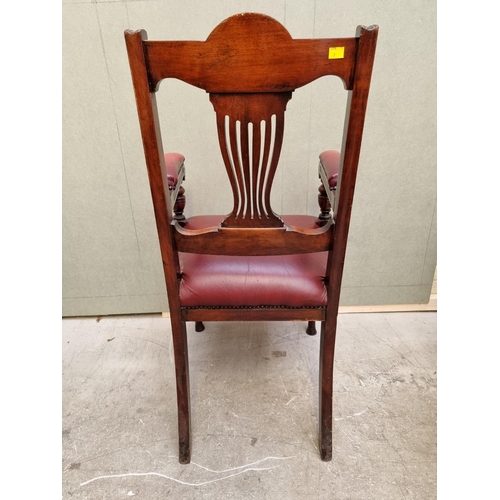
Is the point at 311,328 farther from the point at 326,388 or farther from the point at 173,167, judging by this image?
the point at 173,167

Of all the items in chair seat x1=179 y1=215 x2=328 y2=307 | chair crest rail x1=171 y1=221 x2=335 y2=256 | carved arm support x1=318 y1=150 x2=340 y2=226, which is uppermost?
carved arm support x1=318 y1=150 x2=340 y2=226

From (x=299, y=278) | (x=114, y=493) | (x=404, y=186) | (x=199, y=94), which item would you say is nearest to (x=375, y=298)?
(x=404, y=186)

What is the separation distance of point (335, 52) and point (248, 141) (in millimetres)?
257

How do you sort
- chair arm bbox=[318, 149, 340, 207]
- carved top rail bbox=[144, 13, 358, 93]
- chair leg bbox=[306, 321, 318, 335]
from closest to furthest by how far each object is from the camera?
carved top rail bbox=[144, 13, 358, 93]
chair arm bbox=[318, 149, 340, 207]
chair leg bbox=[306, 321, 318, 335]

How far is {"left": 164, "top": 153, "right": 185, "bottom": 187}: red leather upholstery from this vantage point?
1153mm

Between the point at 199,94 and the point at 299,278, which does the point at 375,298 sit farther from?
the point at 199,94

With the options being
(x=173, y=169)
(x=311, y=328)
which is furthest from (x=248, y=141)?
(x=311, y=328)

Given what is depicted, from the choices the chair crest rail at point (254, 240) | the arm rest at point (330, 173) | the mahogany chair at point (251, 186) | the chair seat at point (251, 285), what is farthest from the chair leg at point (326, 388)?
the arm rest at point (330, 173)

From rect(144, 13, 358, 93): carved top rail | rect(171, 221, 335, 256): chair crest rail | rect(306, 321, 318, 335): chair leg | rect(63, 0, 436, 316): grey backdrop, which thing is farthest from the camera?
rect(306, 321, 318, 335): chair leg

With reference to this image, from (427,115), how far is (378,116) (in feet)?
0.66

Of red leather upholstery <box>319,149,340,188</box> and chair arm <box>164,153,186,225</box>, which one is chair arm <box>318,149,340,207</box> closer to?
red leather upholstery <box>319,149,340,188</box>

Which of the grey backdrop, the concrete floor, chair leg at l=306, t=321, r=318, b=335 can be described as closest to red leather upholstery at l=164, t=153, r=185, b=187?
the grey backdrop

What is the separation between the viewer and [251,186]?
3.16 ft

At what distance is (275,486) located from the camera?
1204 millimetres
